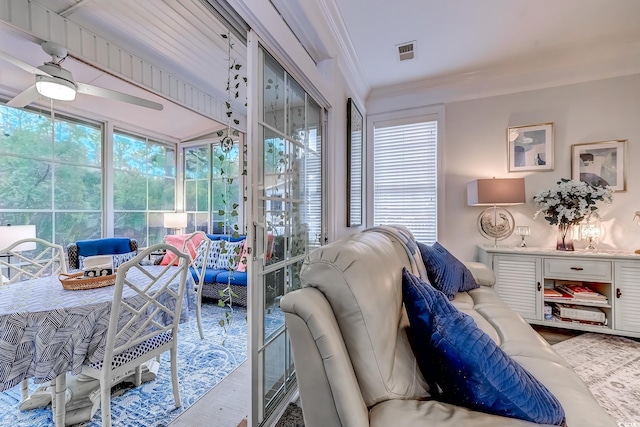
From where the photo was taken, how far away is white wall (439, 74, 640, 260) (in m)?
2.63

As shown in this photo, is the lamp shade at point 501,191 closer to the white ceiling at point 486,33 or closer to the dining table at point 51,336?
the white ceiling at point 486,33

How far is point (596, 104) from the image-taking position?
108 inches

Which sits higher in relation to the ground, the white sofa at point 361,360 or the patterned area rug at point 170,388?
the white sofa at point 361,360

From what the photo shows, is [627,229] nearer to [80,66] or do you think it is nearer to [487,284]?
[487,284]

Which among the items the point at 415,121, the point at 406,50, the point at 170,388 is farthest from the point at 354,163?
the point at 170,388

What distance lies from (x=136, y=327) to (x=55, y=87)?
1929 millimetres

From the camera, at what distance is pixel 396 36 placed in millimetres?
2479

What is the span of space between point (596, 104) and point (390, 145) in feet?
6.76

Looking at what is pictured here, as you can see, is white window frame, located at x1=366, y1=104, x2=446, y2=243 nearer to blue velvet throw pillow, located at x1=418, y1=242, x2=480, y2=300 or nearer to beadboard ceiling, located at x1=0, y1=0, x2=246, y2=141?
blue velvet throw pillow, located at x1=418, y1=242, x2=480, y2=300

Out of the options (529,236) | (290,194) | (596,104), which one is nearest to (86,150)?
(290,194)

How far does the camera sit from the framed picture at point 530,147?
9.44 ft

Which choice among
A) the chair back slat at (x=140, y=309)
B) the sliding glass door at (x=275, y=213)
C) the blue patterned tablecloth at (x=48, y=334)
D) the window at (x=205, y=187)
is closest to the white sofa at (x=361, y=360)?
the sliding glass door at (x=275, y=213)

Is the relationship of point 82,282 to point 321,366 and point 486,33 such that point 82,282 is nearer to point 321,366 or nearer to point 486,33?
point 321,366

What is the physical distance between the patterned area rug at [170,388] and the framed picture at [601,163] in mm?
3737
